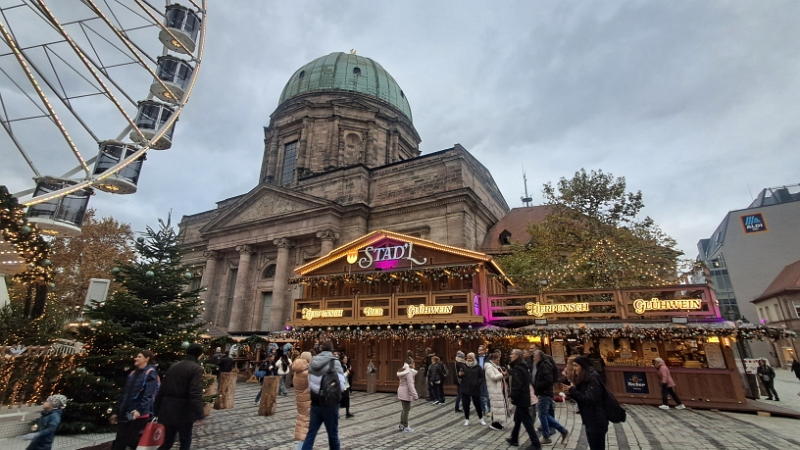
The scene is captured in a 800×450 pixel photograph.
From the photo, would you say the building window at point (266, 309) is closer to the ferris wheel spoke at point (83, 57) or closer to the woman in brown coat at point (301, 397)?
the ferris wheel spoke at point (83, 57)

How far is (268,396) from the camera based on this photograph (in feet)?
35.8

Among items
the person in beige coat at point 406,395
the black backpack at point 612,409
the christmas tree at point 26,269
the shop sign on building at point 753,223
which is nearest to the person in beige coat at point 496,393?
the person in beige coat at point 406,395

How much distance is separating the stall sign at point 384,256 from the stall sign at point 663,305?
870cm

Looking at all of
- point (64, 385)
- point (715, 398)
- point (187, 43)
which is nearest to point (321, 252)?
point (187, 43)

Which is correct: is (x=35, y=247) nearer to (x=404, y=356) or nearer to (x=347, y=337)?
(x=347, y=337)

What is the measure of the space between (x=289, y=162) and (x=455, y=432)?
37.7m

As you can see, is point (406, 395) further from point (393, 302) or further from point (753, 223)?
point (753, 223)

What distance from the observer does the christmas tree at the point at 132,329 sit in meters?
8.22

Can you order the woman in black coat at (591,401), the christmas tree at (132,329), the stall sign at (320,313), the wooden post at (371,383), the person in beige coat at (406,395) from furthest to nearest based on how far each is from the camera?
the stall sign at (320,313), the wooden post at (371,383), the person in beige coat at (406,395), the christmas tree at (132,329), the woman in black coat at (591,401)

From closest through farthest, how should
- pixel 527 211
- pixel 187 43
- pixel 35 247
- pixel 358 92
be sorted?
pixel 35 247 → pixel 187 43 → pixel 527 211 → pixel 358 92

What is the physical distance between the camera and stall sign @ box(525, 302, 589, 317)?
1572cm

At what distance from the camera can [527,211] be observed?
3559 cm

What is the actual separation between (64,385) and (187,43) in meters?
13.3

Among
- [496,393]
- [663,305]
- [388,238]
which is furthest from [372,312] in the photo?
[663,305]
